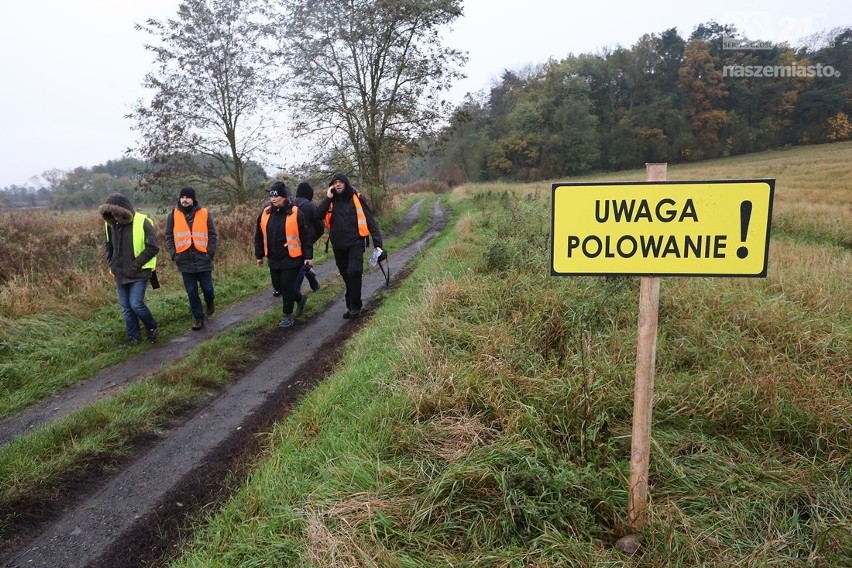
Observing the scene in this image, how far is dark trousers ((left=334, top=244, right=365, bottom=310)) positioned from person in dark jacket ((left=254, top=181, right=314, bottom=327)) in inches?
19.7

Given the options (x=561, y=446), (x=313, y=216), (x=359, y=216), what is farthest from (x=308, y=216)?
(x=561, y=446)

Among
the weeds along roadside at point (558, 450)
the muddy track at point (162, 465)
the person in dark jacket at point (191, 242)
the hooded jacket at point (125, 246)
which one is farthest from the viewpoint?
the person in dark jacket at point (191, 242)

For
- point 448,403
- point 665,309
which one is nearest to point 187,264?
point 448,403

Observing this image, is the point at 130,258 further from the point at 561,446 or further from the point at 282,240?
the point at 561,446

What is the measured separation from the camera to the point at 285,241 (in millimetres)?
6543

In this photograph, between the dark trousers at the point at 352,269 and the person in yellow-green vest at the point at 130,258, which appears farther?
the dark trousers at the point at 352,269

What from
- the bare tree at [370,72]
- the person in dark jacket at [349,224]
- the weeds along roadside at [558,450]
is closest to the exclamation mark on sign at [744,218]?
the weeds along roadside at [558,450]

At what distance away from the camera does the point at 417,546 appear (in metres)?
2.12

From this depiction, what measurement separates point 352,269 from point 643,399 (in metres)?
5.08

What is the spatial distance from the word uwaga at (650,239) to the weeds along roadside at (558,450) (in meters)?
1.18

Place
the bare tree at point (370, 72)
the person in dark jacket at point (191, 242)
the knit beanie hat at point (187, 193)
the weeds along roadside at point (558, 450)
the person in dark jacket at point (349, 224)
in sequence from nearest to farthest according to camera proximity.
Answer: the weeds along roadside at point (558, 450) → the knit beanie hat at point (187, 193) → the person in dark jacket at point (191, 242) → the person in dark jacket at point (349, 224) → the bare tree at point (370, 72)

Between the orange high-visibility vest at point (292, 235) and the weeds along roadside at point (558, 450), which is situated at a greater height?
the orange high-visibility vest at point (292, 235)

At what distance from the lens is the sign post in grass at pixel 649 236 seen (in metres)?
1.96

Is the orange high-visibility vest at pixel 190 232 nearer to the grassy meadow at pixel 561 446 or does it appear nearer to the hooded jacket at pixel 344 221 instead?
the hooded jacket at pixel 344 221
